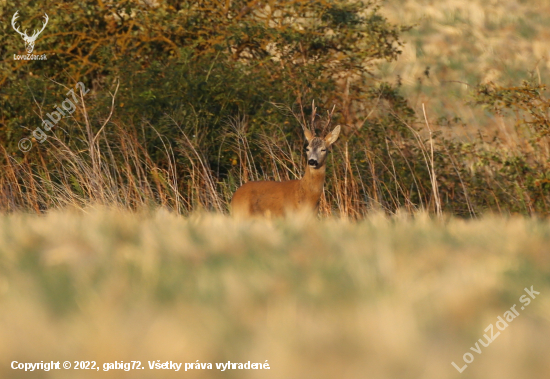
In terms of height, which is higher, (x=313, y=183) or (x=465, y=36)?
(x=465, y=36)

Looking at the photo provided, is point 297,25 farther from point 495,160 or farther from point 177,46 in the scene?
point 495,160

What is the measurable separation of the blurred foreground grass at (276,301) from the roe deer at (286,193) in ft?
13.0

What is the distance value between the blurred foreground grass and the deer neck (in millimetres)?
4095

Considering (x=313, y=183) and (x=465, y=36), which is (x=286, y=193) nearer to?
(x=313, y=183)

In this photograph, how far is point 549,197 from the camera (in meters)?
10.3

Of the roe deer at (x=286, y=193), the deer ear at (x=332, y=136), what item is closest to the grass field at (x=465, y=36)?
the deer ear at (x=332, y=136)

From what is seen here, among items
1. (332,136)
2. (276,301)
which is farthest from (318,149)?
(276,301)

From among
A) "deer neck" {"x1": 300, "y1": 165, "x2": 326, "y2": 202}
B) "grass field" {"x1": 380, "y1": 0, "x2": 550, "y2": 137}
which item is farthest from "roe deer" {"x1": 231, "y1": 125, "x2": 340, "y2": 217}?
"grass field" {"x1": 380, "y1": 0, "x2": 550, "y2": 137}

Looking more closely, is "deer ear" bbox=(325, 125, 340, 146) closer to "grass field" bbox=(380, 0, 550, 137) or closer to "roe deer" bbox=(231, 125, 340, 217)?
"roe deer" bbox=(231, 125, 340, 217)

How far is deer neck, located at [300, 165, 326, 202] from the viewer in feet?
24.3

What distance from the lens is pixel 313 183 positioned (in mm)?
Answer: 7473

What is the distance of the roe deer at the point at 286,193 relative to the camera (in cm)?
727

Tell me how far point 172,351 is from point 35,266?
1.12m

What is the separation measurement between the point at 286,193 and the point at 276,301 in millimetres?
5442
